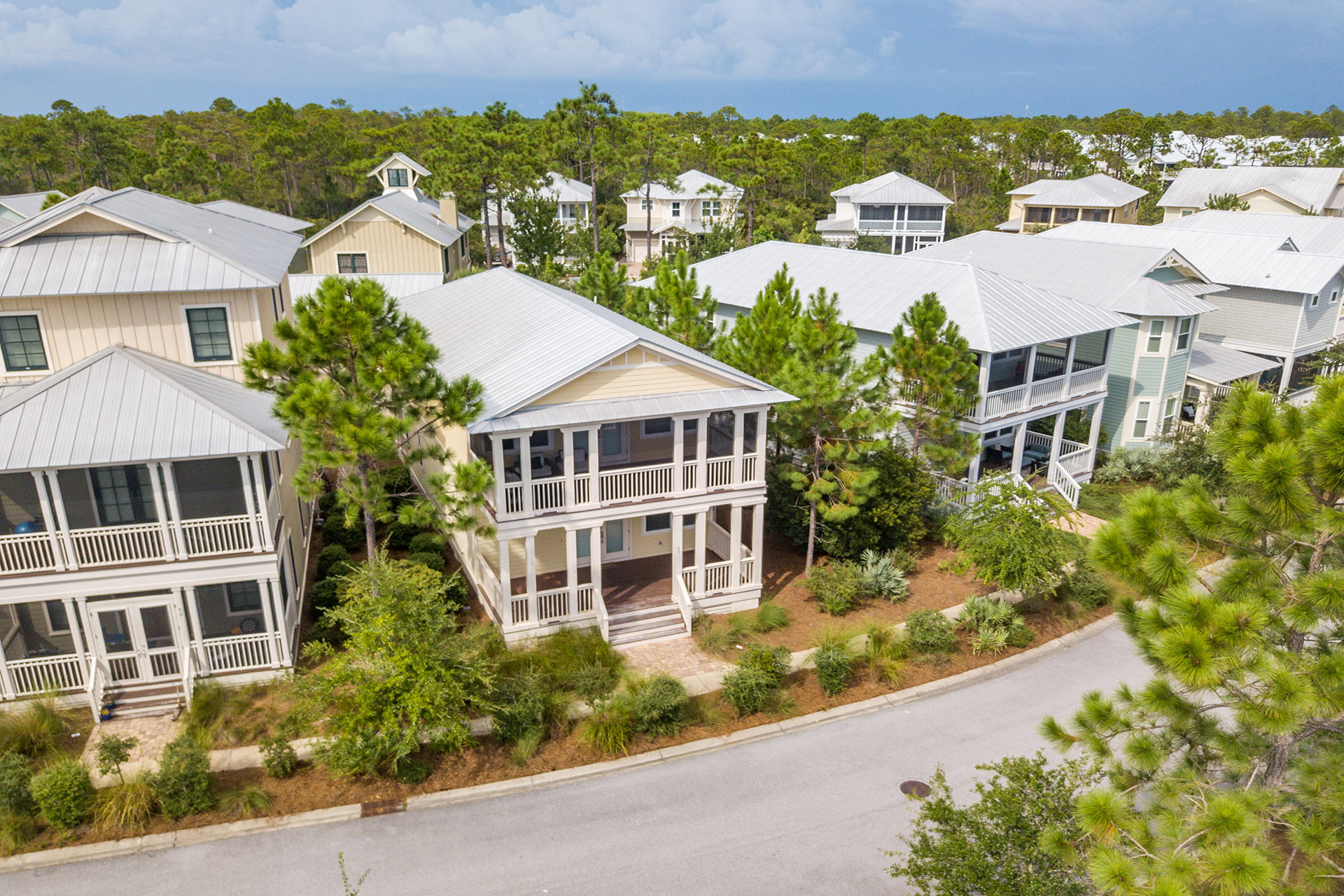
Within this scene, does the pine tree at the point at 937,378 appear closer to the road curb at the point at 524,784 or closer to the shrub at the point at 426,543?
the road curb at the point at 524,784


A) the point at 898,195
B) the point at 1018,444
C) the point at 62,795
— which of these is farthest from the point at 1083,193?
the point at 62,795

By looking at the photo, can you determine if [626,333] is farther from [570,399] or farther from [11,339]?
[11,339]

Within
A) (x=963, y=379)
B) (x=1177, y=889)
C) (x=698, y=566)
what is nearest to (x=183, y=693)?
(x=698, y=566)

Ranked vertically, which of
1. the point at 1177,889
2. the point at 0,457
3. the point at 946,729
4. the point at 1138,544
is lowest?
the point at 946,729

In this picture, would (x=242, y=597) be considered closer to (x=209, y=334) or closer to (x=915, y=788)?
(x=209, y=334)

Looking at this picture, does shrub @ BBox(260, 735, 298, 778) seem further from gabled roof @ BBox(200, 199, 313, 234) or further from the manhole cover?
gabled roof @ BBox(200, 199, 313, 234)

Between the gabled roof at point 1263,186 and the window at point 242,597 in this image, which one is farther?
the gabled roof at point 1263,186

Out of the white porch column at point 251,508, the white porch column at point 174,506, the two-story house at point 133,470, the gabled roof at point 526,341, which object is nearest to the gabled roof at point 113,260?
the two-story house at point 133,470
